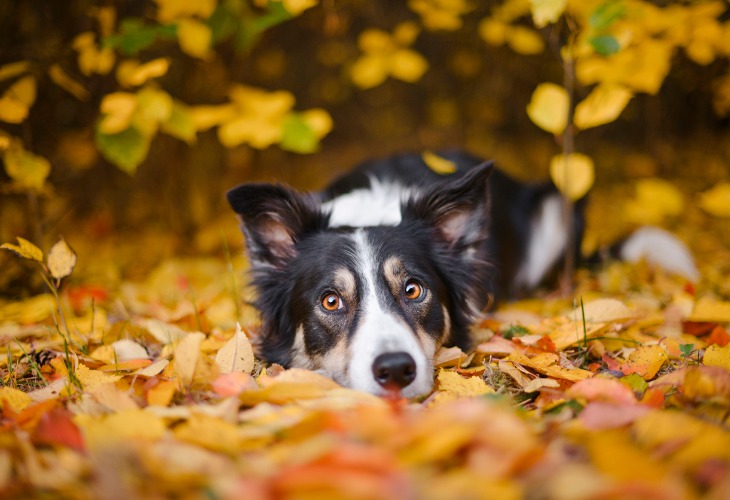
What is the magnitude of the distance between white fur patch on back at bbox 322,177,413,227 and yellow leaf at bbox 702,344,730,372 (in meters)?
1.71

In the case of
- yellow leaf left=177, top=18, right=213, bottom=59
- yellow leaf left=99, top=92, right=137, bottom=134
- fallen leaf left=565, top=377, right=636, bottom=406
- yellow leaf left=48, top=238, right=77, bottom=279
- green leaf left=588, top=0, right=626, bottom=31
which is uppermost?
yellow leaf left=177, top=18, right=213, bottom=59

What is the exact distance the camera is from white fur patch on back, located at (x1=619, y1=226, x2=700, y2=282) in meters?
4.54

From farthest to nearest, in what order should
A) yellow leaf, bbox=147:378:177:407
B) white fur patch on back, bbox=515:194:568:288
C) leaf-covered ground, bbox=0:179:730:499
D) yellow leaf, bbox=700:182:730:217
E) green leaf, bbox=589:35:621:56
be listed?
1. white fur patch on back, bbox=515:194:568:288
2. yellow leaf, bbox=700:182:730:217
3. green leaf, bbox=589:35:621:56
4. yellow leaf, bbox=147:378:177:407
5. leaf-covered ground, bbox=0:179:730:499

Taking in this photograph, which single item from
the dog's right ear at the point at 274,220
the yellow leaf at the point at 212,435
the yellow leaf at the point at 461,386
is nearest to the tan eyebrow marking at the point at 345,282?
the dog's right ear at the point at 274,220

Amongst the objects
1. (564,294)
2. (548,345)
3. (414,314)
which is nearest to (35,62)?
(414,314)

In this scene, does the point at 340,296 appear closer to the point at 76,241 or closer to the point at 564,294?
the point at 564,294

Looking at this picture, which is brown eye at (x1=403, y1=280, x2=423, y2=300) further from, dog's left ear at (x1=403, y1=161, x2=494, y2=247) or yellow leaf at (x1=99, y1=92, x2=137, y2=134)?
yellow leaf at (x1=99, y1=92, x2=137, y2=134)

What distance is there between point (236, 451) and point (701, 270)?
425cm

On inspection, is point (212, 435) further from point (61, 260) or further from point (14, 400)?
point (61, 260)

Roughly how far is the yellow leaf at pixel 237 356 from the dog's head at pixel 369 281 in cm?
44

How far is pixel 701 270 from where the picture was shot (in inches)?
183

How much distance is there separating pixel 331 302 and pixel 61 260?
1421 millimetres

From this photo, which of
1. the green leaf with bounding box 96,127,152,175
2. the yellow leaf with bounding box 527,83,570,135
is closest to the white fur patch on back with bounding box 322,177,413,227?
the yellow leaf with bounding box 527,83,570,135

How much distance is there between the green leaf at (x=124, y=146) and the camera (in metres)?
3.60
